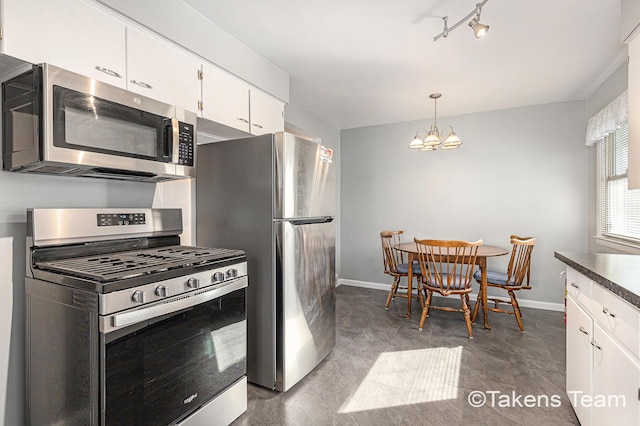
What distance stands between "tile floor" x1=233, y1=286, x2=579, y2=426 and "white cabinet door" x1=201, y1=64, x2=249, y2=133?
190cm

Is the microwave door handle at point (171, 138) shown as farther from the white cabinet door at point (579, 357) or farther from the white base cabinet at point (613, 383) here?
the white cabinet door at point (579, 357)

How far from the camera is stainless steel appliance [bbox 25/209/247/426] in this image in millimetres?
1217

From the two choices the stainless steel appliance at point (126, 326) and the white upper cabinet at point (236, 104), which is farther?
the white upper cabinet at point (236, 104)

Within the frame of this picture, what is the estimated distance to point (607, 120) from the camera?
2.92m

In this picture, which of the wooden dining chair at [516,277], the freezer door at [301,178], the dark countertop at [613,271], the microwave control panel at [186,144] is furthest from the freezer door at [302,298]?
the wooden dining chair at [516,277]

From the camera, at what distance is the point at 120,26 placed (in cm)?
165

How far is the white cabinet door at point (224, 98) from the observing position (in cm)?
216

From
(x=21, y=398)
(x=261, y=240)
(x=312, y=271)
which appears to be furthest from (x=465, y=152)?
(x=21, y=398)

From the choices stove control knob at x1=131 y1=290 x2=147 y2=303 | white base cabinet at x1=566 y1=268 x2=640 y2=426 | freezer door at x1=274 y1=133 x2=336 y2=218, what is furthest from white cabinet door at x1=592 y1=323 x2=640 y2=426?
stove control knob at x1=131 y1=290 x2=147 y2=303

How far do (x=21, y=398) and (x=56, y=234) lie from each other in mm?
793

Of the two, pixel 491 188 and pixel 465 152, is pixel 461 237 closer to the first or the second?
pixel 491 188

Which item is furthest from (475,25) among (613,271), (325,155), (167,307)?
(167,307)

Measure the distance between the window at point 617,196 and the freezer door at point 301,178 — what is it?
8.47 feet

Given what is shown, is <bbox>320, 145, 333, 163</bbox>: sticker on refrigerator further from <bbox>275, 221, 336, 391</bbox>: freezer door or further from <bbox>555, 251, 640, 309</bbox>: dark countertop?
<bbox>555, 251, 640, 309</bbox>: dark countertop
